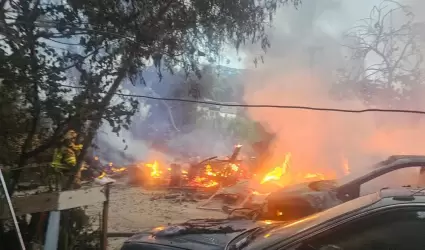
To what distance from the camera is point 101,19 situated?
21.4 feet

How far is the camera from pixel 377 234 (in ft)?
9.35

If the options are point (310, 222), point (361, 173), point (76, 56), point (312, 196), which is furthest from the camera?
point (76, 56)

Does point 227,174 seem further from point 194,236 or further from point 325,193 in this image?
point 194,236

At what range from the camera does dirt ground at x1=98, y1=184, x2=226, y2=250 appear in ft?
33.5

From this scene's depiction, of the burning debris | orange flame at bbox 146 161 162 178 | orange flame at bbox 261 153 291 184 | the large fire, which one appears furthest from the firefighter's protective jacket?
orange flame at bbox 146 161 162 178

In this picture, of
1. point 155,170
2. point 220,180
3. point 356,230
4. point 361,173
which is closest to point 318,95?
point 220,180

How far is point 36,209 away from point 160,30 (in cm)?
342

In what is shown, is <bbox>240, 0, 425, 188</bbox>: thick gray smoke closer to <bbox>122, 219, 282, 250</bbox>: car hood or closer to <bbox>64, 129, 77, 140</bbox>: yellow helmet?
<bbox>64, 129, 77, 140</bbox>: yellow helmet

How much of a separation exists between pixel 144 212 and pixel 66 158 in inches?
212

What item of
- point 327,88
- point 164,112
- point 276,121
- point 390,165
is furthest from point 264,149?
point 390,165

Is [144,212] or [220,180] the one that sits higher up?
[220,180]

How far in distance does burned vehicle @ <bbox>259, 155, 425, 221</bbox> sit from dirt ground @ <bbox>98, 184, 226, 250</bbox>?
3091 mm

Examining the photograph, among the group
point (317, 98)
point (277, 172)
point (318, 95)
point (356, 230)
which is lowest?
A: point (277, 172)

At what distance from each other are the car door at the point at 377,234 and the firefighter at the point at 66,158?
412 cm
